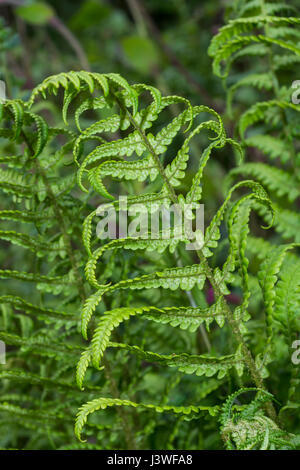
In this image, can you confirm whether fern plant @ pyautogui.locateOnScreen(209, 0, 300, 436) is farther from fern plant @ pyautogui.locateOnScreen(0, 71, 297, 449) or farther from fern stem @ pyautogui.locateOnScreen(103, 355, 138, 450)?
fern stem @ pyautogui.locateOnScreen(103, 355, 138, 450)

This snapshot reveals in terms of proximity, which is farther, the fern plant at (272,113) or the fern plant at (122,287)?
the fern plant at (272,113)

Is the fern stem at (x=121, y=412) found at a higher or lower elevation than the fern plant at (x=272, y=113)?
lower

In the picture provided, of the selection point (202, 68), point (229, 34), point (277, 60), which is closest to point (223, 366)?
point (229, 34)

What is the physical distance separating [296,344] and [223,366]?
13 centimetres

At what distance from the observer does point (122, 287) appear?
0.65 metres

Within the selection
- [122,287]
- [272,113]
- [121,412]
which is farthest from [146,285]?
[272,113]

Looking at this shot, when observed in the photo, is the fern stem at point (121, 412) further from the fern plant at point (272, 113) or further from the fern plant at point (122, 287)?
the fern plant at point (272, 113)

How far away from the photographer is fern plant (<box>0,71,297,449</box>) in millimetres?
646

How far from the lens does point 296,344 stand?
29.4 inches

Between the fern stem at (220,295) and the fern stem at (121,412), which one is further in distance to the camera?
the fern stem at (121,412)

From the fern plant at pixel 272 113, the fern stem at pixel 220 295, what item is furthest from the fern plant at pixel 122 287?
the fern plant at pixel 272 113

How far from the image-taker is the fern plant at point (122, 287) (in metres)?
0.65

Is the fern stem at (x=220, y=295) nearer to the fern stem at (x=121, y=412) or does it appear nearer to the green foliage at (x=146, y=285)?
the green foliage at (x=146, y=285)
